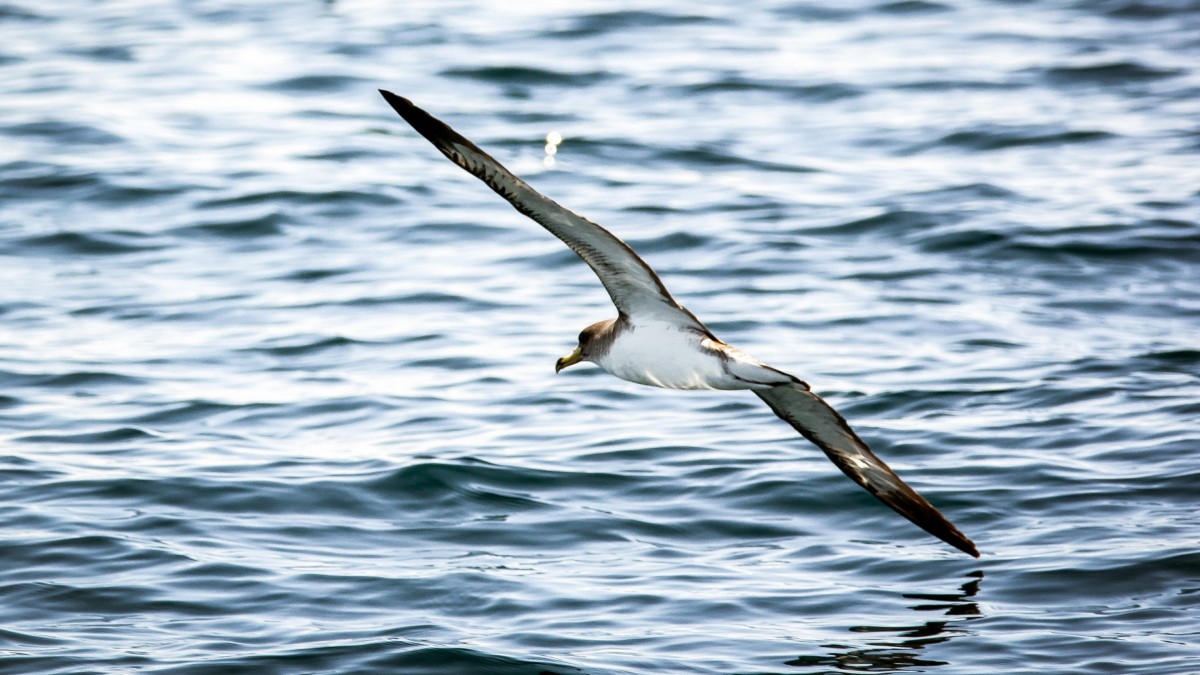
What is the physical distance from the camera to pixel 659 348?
22.7 feet

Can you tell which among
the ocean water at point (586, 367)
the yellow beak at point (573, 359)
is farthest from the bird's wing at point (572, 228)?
the ocean water at point (586, 367)

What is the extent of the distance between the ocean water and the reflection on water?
2cm

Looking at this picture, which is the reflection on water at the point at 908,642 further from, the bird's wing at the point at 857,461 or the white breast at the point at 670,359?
the white breast at the point at 670,359

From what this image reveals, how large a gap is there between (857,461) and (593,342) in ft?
4.63

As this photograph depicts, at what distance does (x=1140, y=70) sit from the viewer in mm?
17359

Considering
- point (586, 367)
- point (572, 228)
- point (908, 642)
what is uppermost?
point (572, 228)

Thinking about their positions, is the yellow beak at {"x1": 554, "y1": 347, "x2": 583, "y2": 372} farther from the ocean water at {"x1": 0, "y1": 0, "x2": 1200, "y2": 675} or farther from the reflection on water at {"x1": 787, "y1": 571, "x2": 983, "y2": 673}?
the reflection on water at {"x1": 787, "y1": 571, "x2": 983, "y2": 673}

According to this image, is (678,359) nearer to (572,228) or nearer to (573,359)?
(573,359)

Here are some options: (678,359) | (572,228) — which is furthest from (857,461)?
(572,228)

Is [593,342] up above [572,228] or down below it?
below

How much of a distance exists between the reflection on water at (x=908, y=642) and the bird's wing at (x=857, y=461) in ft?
0.96

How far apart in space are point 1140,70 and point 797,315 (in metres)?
8.04

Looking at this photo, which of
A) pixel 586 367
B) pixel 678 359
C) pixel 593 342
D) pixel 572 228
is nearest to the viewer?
pixel 572 228

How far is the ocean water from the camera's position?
7.35 m
